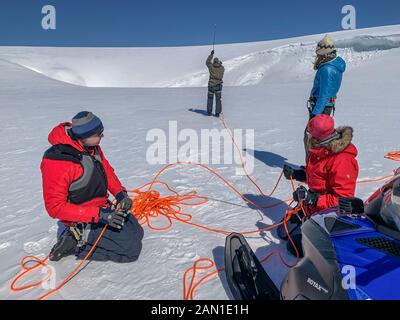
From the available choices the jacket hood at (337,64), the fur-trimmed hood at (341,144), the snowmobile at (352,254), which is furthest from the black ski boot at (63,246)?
the jacket hood at (337,64)

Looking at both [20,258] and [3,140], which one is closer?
[20,258]

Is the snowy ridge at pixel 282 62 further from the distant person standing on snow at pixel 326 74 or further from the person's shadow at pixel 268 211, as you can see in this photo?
the person's shadow at pixel 268 211

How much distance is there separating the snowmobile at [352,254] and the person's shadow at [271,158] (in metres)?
3.05

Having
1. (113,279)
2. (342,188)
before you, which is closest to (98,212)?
(113,279)

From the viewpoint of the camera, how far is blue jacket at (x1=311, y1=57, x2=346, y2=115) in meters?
3.80

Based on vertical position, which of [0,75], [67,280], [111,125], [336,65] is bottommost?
[67,280]

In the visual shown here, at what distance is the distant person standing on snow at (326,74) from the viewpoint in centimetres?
377

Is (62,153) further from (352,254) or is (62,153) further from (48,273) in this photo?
(352,254)

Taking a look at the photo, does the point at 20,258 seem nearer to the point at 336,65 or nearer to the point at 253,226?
the point at 253,226

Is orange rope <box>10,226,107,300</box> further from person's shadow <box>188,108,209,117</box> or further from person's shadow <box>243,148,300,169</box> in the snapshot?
person's shadow <box>188,108,209,117</box>

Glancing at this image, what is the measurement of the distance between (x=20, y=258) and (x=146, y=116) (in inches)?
237

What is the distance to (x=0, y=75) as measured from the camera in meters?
14.7

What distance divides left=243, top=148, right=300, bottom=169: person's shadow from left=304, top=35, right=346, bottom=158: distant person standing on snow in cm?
110

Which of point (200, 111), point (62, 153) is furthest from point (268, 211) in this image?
point (200, 111)
